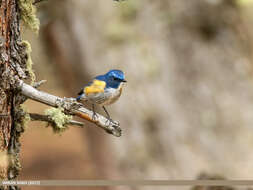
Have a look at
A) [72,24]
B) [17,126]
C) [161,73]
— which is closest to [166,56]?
[161,73]

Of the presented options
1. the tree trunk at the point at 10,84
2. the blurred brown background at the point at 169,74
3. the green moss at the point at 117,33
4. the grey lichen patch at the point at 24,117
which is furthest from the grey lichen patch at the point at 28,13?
the green moss at the point at 117,33

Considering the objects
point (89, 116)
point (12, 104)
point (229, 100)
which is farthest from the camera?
point (229, 100)

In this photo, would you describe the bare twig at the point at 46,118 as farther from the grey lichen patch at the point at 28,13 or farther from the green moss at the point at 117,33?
the green moss at the point at 117,33

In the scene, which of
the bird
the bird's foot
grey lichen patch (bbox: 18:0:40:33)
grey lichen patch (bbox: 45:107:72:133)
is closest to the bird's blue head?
the bird

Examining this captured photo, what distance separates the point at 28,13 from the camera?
6.99 ft

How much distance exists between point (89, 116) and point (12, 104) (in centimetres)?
47

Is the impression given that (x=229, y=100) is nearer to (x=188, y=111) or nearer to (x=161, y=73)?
(x=188, y=111)

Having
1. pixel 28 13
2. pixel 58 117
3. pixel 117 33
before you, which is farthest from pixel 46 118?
pixel 117 33

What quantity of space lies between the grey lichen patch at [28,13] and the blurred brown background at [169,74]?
3019 millimetres

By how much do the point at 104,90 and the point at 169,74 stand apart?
3.94 metres

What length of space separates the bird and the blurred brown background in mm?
3442

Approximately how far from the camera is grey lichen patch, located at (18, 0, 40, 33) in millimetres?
2084

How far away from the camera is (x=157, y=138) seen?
5.42 metres

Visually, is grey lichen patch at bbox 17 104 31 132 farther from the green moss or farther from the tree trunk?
the green moss
